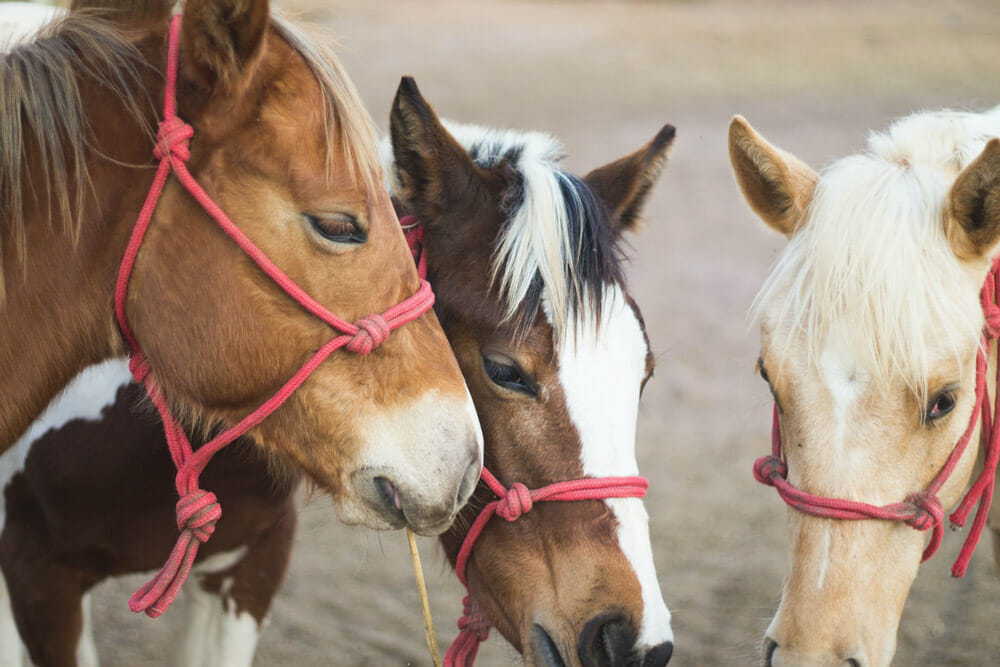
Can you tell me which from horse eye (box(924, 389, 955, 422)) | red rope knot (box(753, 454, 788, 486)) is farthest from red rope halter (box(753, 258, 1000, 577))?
horse eye (box(924, 389, 955, 422))

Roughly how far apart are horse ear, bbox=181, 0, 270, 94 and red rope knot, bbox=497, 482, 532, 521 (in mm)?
1063

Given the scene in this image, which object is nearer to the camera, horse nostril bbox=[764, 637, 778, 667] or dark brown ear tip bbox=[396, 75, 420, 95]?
horse nostril bbox=[764, 637, 778, 667]

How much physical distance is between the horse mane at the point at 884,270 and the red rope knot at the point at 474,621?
1038 millimetres

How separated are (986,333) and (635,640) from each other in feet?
3.76

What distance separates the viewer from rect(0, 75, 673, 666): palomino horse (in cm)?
210

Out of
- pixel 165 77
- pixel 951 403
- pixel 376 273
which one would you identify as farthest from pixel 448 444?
pixel 951 403

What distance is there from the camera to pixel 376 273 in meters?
1.86

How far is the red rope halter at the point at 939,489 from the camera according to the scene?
209cm

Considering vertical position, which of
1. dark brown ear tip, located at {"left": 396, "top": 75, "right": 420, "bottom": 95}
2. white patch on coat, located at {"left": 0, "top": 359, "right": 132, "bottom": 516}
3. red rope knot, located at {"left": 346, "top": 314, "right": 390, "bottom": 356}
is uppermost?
dark brown ear tip, located at {"left": 396, "top": 75, "right": 420, "bottom": 95}

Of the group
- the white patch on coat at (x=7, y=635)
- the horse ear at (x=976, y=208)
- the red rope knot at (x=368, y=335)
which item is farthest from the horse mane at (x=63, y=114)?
the white patch on coat at (x=7, y=635)

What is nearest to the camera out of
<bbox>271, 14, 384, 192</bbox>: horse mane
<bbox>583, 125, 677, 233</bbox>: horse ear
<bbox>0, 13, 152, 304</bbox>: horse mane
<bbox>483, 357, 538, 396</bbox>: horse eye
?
<bbox>0, 13, 152, 304</bbox>: horse mane

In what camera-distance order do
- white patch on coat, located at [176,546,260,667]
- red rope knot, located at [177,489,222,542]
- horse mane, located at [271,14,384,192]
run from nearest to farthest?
horse mane, located at [271,14,384,192], red rope knot, located at [177,489,222,542], white patch on coat, located at [176,546,260,667]

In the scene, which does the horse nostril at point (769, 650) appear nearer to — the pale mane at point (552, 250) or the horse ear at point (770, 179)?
the pale mane at point (552, 250)

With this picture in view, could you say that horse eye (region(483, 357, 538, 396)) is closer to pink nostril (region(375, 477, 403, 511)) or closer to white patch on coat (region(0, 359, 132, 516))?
pink nostril (region(375, 477, 403, 511))
